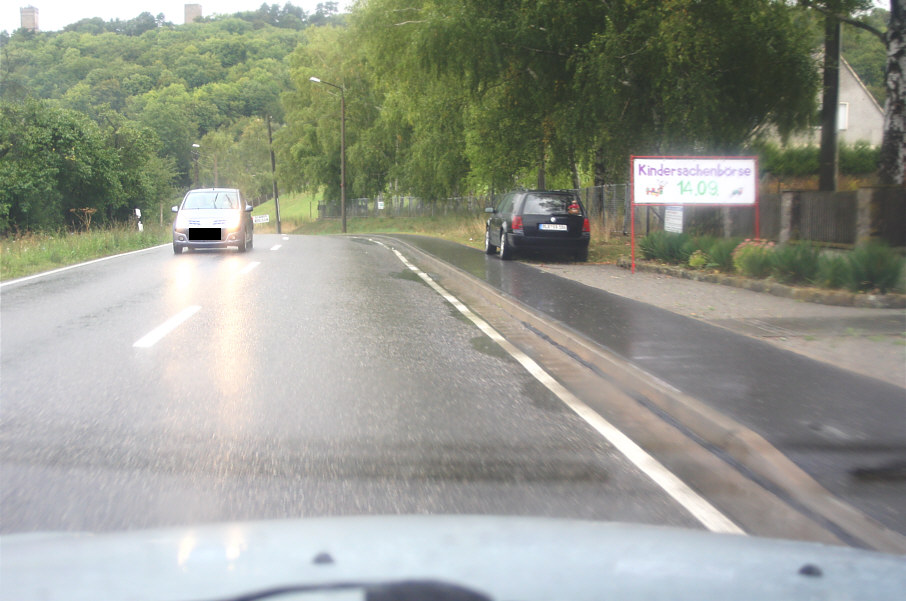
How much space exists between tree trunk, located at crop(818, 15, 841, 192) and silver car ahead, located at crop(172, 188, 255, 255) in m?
15.2

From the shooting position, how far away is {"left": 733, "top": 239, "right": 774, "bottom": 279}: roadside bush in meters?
12.7

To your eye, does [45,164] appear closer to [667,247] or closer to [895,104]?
[667,247]

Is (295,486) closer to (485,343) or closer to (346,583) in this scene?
(346,583)

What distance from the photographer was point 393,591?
1936 mm

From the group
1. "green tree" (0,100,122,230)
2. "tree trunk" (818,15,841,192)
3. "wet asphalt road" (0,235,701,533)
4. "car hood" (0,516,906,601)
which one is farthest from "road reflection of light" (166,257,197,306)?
"green tree" (0,100,122,230)

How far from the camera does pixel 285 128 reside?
66.4m

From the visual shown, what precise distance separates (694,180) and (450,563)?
14651 mm

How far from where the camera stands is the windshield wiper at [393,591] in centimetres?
190

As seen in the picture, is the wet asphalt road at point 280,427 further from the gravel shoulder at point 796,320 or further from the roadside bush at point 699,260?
the roadside bush at point 699,260

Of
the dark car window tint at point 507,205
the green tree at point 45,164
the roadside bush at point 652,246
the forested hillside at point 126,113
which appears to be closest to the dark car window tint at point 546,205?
the dark car window tint at point 507,205

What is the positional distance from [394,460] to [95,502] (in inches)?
62.7

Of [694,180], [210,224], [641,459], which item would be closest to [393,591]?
[641,459]

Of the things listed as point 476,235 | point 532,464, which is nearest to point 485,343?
point 532,464

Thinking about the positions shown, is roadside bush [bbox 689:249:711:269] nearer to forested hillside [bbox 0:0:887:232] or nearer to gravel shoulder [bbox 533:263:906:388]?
gravel shoulder [bbox 533:263:906:388]
